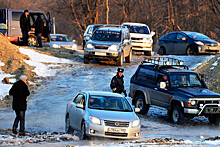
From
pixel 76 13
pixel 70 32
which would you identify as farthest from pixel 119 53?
pixel 70 32

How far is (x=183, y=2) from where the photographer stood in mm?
62375

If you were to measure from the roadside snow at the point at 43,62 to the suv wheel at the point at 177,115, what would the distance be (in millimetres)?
9802

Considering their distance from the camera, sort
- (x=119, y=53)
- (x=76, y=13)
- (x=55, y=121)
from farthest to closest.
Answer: (x=76, y=13) → (x=119, y=53) → (x=55, y=121)

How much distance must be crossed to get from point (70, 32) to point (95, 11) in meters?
46.8

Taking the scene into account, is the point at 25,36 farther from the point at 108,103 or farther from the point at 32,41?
the point at 108,103

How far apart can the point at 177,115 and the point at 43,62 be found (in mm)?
12053

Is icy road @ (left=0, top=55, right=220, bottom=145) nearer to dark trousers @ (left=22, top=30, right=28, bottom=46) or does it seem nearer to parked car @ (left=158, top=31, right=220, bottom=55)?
parked car @ (left=158, top=31, right=220, bottom=55)

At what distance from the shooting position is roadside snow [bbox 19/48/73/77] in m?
24.0

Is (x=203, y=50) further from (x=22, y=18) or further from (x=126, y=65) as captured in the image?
(x=22, y=18)

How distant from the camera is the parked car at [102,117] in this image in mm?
11648

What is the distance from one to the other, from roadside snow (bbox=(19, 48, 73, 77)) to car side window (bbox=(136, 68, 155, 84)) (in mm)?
7516

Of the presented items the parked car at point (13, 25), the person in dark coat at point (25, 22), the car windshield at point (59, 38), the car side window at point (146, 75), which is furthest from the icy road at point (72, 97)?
the car windshield at point (59, 38)

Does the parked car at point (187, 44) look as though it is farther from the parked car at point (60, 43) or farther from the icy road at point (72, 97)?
the parked car at point (60, 43)

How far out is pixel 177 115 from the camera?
1510 centimetres
